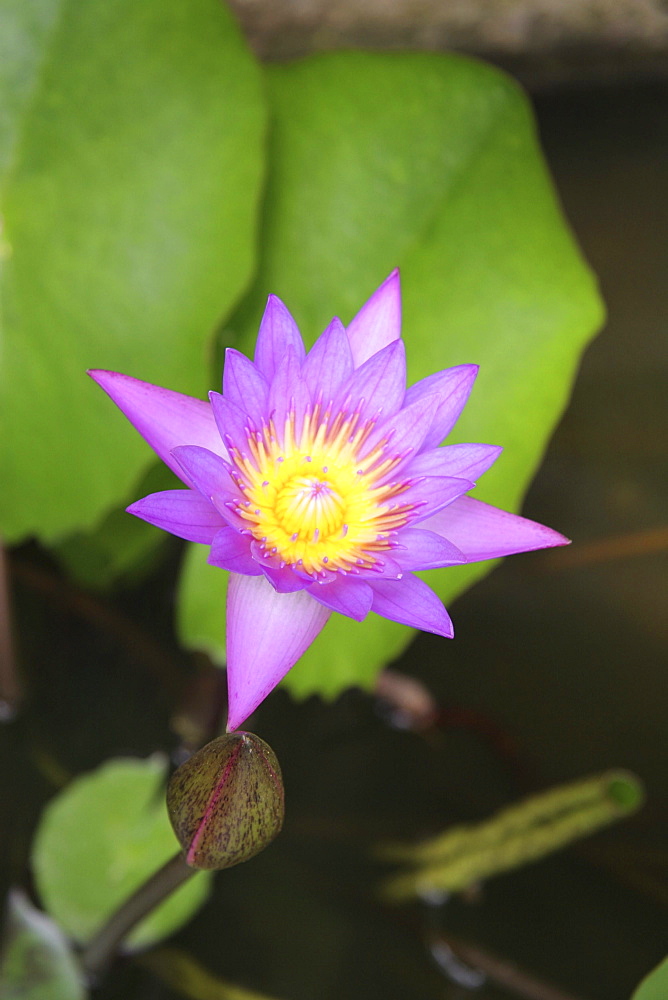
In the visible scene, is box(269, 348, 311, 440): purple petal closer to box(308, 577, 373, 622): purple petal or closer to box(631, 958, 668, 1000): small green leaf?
box(308, 577, 373, 622): purple petal

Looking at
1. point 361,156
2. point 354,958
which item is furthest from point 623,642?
point 361,156

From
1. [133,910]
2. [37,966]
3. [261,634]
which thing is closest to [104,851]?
[37,966]

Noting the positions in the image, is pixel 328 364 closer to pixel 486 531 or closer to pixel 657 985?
pixel 486 531

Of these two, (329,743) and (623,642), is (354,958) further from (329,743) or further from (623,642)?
(623,642)

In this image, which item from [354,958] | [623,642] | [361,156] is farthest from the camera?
[623,642]

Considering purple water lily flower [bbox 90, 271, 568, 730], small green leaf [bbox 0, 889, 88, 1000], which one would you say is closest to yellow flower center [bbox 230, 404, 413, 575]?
purple water lily flower [bbox 90, 271, 568, 730]

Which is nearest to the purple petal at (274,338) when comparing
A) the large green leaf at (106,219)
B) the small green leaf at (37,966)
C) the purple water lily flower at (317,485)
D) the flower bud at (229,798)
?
the purple water lily flower at (317,485)
